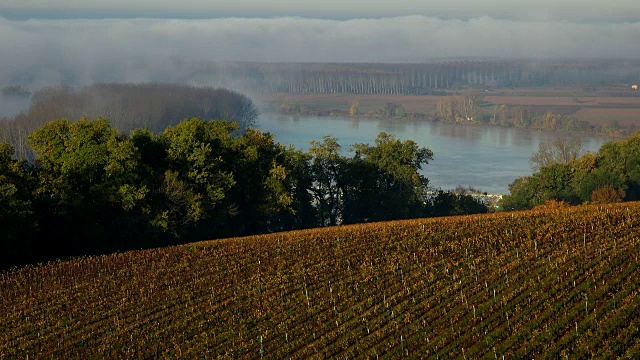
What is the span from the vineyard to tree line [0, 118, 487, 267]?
5.55m

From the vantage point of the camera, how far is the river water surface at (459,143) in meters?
105

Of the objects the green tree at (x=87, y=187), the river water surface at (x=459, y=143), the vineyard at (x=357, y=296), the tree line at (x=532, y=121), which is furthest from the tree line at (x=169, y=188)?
the tree line at (x=532, y=121)

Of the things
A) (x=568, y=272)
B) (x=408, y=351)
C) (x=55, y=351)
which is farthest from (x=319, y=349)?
(x=568, y=272)

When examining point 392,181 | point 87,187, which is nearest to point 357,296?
point 87,187

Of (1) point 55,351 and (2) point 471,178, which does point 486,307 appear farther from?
(2) point 471,178

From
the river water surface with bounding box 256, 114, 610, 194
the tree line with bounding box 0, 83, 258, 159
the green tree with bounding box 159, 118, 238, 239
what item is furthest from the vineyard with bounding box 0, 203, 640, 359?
the tree line with bounding box 0, 83, 258, 159

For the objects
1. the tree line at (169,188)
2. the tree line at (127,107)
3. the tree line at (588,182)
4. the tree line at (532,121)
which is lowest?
the tree line at (532,121)

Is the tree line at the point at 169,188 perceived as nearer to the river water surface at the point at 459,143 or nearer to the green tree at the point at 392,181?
the green tree at the point at 392,181

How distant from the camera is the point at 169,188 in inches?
1884

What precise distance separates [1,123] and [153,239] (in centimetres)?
8101

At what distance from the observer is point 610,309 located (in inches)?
1027

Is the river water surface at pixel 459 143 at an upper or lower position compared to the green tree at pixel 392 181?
lower

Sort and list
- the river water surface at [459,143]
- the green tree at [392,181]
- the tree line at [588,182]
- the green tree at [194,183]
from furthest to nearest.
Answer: the river water surface at [459,143] → the tree line at [588,182] → the green tree at [392,181] → the green tree at [194,183]

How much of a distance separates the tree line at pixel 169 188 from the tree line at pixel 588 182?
12.0 m
